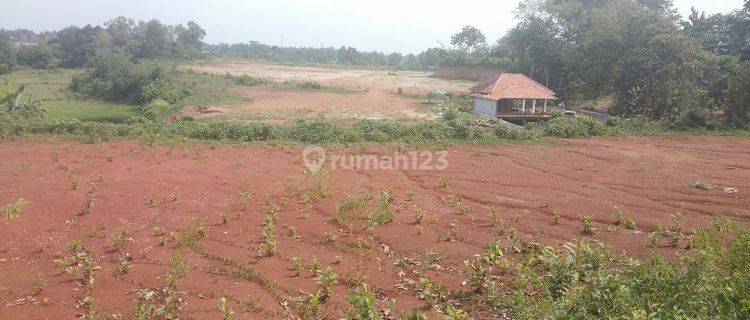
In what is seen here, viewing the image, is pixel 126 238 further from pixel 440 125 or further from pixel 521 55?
pixel 521 55

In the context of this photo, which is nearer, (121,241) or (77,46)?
(121,241)

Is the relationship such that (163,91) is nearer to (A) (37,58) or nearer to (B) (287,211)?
(B) (287,211)

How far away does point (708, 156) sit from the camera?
1547 centimetres

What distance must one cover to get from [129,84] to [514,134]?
29.5 metres

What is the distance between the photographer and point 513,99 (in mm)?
26141

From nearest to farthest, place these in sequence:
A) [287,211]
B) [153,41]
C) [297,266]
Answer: [297,266]
[287,211]
[153,41]

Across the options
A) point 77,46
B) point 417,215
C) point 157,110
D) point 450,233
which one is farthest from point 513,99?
point 77,46

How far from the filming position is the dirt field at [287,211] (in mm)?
6031

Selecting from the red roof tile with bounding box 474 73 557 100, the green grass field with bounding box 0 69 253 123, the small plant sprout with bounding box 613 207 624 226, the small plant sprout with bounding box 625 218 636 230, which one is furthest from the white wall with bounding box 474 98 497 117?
the small plant sprout with bounding box 625 218 636 230

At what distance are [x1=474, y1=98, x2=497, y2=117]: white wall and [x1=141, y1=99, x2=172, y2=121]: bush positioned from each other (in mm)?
18375

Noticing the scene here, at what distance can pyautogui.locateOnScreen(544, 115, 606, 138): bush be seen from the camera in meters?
19.2

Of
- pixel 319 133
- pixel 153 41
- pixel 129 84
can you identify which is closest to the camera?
pixel 319 133

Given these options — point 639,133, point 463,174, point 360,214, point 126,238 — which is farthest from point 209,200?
point 639,133

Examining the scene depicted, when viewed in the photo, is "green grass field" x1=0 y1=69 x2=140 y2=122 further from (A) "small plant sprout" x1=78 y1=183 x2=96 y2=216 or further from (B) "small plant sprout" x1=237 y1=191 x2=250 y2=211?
(B) "small plant sprout" x1=237 y1=191 x2=250 y2=211
